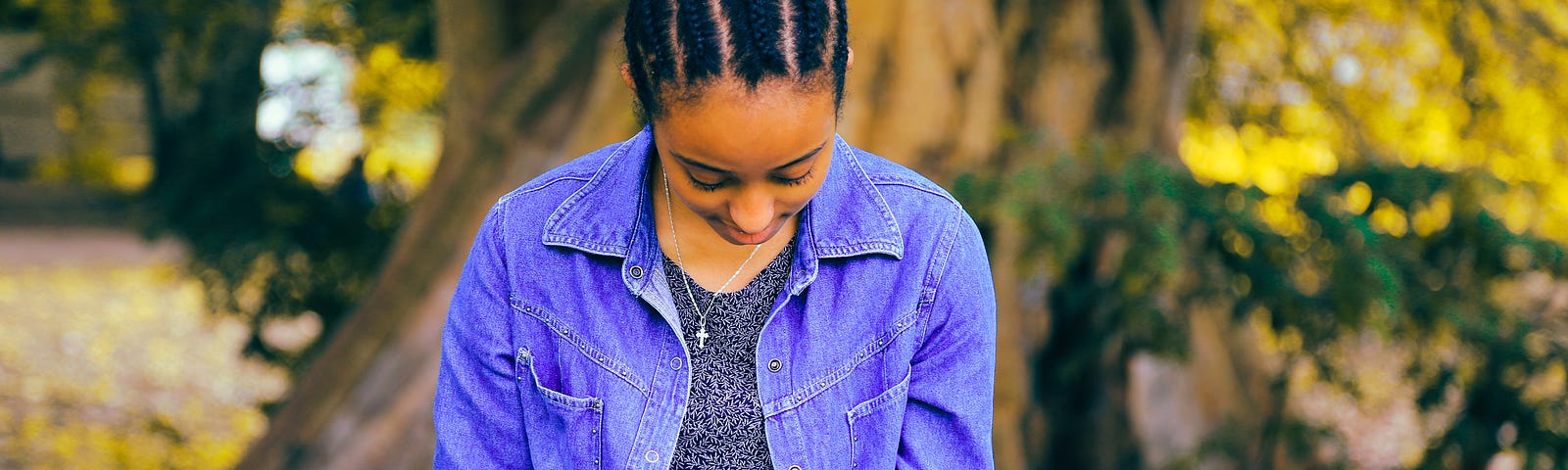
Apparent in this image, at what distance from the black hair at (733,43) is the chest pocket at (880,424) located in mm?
426

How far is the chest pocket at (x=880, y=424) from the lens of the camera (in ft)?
5.22

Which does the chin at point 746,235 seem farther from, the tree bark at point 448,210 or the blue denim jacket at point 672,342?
the tree bark at point 448,210

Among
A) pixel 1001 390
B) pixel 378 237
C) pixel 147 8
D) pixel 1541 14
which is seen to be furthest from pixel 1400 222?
pixel 147 8

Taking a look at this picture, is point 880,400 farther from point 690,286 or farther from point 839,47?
point 839,47

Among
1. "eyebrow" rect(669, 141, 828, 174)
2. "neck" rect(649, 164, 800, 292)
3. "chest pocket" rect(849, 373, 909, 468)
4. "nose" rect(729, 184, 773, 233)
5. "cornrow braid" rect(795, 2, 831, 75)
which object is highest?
"cornrow braid" rect(795, 2, 831, 75)

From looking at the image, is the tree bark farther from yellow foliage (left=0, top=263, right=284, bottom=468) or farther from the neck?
the neck

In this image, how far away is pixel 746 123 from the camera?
1.35m

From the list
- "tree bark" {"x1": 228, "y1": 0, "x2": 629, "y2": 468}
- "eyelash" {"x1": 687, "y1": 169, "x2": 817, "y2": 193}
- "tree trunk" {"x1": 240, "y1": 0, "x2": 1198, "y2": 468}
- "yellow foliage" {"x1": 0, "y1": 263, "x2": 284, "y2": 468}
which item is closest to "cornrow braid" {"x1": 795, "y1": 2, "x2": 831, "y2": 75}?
"eyelash" {"x1": 687, "y1": 169, "x2": 817, "y2": 193}

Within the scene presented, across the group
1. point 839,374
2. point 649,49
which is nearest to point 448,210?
point 839,374

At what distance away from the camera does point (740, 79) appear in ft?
4.38

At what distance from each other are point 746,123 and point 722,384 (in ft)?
1.26

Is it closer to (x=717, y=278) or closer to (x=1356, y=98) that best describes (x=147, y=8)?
(x=717, y=278)

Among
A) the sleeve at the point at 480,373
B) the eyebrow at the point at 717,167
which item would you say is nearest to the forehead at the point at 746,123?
the eyebrow at the point at 717,167

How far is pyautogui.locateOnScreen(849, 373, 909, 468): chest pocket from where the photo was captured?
Result: 1.59 meters
